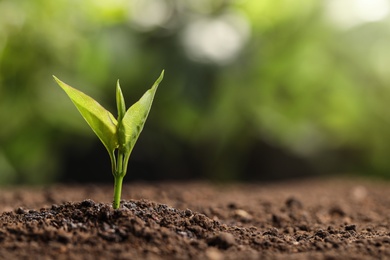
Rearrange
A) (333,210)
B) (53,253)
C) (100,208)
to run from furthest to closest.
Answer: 1. (333,210)
2. (100,208)
3. (53,253)

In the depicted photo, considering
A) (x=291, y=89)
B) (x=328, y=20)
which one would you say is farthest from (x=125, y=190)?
(x=328, y=20)

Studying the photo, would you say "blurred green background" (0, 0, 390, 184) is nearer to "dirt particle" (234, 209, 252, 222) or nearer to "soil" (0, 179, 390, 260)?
"dirt particle" (234, 209, 252, 222)

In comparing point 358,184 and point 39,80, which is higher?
point 39,80

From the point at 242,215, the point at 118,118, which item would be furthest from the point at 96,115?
the point at 242,215

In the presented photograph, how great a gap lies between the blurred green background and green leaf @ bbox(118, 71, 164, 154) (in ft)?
8.46

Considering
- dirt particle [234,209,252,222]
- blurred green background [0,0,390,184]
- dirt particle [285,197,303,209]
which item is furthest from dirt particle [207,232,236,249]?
blurred green background [0,0,390,184]

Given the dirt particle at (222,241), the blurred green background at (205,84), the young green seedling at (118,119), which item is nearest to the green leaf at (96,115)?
the young green seedling at (118,119)

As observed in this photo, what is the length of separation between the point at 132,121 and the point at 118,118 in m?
0.04

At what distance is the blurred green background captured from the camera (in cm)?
432

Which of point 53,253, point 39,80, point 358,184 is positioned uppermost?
point 39,80

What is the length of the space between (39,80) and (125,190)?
6.01 ft

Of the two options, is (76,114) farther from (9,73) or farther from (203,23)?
(203,23)

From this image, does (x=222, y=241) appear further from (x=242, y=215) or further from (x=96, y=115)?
(x=242, y=215)

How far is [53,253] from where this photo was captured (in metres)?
1.31
